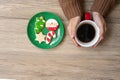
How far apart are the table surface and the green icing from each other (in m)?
0.04

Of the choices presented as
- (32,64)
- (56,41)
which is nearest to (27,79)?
(32,64)

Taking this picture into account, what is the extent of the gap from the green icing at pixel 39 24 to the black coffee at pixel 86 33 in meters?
0.14

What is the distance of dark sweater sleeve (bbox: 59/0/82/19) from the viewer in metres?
0.92

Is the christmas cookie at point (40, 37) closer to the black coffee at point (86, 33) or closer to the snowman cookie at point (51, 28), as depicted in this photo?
the snowman cookie at point (51, 28)

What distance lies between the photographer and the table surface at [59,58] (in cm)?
93

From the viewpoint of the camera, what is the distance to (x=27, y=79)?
0.93 m

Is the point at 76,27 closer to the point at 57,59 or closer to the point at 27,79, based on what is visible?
the point at 57,59

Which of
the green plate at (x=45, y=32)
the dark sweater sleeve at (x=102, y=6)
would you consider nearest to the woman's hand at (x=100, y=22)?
the dark sweater sleeve at (x=102, y=6)

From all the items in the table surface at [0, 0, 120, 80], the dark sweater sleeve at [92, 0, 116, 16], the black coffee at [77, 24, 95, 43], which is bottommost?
the table surface at [0, 0, 120, 80]

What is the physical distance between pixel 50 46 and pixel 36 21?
108 mm

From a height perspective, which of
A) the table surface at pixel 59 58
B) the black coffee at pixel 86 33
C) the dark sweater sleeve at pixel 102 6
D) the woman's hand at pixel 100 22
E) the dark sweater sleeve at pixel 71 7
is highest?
the dark sweater sleeve at pixel 102 6

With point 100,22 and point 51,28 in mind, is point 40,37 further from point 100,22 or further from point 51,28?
point 100,22

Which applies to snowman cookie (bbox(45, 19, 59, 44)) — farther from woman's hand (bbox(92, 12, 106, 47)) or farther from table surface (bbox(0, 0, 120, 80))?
woman's hand (bbox(92, 12, 106, 47))

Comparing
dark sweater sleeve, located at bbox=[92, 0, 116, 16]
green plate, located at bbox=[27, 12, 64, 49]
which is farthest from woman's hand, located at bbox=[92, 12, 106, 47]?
green plate, located at bbox=[27, 12, 64, 49]
